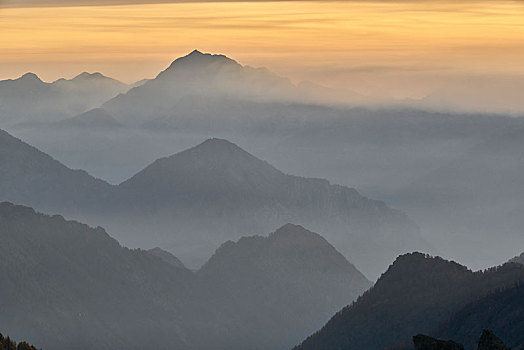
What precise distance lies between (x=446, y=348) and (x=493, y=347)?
4386 mm

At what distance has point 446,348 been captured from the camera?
440ft

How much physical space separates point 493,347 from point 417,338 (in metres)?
6.57

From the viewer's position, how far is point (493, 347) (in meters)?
136

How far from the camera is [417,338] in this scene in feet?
444

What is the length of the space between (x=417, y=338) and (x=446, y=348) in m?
2.66
